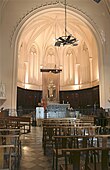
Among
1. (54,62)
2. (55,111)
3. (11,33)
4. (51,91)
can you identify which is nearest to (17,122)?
(11,33)

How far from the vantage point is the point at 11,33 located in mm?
17672

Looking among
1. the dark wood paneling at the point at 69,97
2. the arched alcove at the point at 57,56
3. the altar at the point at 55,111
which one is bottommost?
the altar at the point at 55,111

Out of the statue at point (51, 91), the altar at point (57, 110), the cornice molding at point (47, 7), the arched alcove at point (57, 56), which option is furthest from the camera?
the statue at point (51, 91)

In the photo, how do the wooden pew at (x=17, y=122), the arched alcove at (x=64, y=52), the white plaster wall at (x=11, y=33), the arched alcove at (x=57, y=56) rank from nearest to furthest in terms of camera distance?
1. the wooden pew at (x=17, y=122)
2. the white plaster wall at (x=11, y=33)
3. the arched alcove at (x=64, y=52)
4. the arched alcove at (x=57, y=56)

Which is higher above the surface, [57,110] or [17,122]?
[17,122]

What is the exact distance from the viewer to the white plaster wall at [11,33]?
17.1 metres

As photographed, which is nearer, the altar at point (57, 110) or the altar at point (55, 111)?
the altar at point (55, 111)

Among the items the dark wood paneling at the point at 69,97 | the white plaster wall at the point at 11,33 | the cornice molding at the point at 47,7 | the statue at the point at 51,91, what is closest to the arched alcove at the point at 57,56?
the dark wood paneling at the point at 69,97

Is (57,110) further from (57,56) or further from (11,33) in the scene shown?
(57,56)

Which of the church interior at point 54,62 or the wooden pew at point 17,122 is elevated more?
the church interior at point 54,62

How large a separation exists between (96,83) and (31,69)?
821 centimetres

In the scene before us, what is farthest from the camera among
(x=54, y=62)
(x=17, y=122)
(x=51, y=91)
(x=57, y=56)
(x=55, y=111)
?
(x=57, y=56)

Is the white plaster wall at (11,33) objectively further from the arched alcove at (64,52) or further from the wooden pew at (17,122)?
the wooden pew at (17,122)

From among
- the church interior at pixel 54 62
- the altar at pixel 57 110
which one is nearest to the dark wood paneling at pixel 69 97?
the church interior at pixel 54 62
